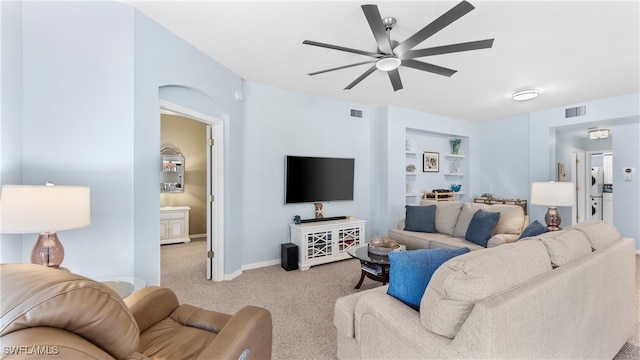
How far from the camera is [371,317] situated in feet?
5.06

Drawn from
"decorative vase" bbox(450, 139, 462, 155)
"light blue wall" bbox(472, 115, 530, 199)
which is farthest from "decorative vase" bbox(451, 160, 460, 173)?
"light blue wall" bbox(472, 115, 530, 199)

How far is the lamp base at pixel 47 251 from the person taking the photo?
1.66 m

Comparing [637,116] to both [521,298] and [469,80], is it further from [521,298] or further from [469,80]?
[521,298]

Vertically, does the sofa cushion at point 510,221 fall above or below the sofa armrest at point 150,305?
above

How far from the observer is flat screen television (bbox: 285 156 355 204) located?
4.32m

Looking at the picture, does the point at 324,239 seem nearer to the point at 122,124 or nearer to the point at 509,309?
the point at 122,124

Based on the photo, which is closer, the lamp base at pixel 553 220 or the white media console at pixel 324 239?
the lamp base at pixel 553 220

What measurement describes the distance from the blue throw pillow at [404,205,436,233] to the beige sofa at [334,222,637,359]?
2312 millimetres

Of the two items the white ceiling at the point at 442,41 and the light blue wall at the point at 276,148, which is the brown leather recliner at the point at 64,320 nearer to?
the white ceiling at the point at 442,41

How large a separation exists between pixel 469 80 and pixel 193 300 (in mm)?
4455

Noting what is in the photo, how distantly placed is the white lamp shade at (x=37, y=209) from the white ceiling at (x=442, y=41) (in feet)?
5.43

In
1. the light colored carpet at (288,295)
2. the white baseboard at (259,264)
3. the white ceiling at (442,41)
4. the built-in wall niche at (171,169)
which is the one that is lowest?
the light colored carpet at (288,295)

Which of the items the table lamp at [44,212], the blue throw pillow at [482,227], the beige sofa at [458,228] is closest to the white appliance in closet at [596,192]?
the beige sofa at [458,228]

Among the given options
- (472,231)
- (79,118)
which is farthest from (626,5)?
(79,118)
